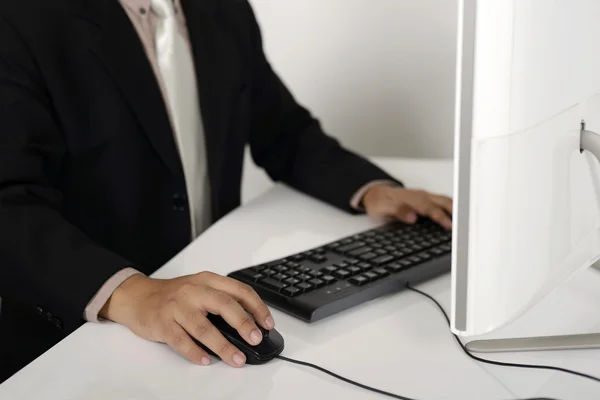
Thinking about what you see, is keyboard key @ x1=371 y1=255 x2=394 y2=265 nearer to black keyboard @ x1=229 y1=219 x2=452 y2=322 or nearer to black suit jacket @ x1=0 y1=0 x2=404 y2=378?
black keyboard @ x1=229 y1=219 x2=452 y2=322

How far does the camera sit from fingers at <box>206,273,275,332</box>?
74 cm

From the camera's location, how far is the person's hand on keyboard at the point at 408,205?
1114mm

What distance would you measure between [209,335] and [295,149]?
2.41 ft

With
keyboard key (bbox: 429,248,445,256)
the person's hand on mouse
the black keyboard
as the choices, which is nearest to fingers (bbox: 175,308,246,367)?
the person's hand on mouse

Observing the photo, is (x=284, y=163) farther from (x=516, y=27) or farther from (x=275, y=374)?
(x=516, y=27)

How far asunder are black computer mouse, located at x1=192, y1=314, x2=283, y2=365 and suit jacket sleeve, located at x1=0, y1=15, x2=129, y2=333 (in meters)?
0.18

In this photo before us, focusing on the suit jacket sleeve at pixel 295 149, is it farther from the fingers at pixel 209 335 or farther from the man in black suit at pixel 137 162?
the fingers at pixel 209 335

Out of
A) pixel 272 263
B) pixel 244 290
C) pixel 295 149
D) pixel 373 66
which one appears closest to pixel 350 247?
pixel 272 263

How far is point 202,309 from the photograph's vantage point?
748mm

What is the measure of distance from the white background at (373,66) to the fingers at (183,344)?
119 cm

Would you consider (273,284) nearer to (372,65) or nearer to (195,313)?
(195,313)

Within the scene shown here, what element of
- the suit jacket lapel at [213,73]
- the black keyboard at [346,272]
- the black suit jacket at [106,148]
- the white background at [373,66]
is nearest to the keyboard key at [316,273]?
the black keyboard at [346,272]

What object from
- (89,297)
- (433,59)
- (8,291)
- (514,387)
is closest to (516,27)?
(514,387)

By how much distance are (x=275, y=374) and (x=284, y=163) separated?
2.49 feet
